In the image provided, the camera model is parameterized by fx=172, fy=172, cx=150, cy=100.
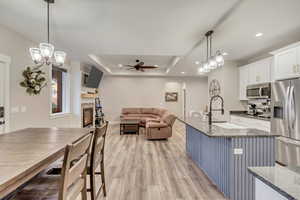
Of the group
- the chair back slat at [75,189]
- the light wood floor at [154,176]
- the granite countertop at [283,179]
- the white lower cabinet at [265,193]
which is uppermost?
the granite countertop at [283,179]

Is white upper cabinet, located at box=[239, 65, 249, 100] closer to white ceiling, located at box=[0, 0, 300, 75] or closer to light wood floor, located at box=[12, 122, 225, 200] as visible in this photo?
white ceiling, located at box=[0, 0, 300, 75]

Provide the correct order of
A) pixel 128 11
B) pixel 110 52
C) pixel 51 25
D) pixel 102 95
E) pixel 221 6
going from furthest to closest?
pixel 102 95
pixel 110 52
pixel 51 25
pixel 128 11
pixel 221 6

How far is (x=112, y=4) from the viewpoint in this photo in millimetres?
2482

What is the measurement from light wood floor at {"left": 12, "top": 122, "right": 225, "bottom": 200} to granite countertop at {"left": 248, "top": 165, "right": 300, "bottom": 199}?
173 centimetres

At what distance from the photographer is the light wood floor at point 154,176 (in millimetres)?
2521

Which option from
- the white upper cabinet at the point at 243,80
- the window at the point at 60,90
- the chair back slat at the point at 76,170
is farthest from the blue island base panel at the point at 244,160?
the window at the point at 60,90

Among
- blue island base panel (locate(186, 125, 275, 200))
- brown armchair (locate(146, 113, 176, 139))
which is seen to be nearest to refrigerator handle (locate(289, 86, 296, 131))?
blue island base panel (locate(186, 125, 275, 200))

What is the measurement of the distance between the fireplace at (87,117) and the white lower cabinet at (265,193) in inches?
266

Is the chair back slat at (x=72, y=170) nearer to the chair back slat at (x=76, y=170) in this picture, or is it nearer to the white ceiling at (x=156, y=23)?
the chair back slat at (x=76, y=170)

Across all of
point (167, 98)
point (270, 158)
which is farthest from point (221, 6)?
point (167, 98)

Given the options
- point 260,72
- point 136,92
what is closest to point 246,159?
point 260,72

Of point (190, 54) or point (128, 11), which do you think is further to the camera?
point (190, 54)

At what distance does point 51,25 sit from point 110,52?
1.92 m

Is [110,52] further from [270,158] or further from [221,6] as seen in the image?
[270,158]
